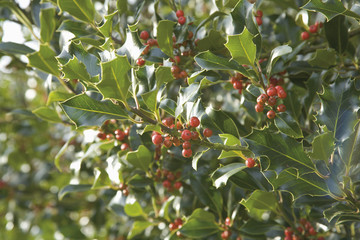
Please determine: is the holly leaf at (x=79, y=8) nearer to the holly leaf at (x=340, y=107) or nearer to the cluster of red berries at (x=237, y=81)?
the cluster of red berries at (x=237, y=81)

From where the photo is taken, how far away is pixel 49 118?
1.93m

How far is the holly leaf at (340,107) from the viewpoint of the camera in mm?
1238

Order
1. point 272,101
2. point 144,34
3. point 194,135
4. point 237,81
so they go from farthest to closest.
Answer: point 144,34
point 237,81
point 272,101
point 194,135

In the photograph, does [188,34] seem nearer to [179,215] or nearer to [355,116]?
[355,116]

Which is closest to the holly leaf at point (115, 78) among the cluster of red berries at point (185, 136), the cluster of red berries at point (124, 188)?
the cluster of red berries at point (185, 136)

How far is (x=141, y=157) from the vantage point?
1567 mm

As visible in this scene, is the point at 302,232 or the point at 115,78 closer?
the point at 115,78

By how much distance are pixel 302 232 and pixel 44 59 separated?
1343 mm

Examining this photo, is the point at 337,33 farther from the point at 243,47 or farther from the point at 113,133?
the point at 113,133

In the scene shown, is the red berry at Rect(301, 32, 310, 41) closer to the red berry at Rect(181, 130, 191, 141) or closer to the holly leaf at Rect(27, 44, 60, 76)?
the red berry at Rect(181, 130, 191, 141)

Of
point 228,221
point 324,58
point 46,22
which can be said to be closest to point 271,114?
point 324,58

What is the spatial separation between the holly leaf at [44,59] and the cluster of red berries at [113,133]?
35 cm

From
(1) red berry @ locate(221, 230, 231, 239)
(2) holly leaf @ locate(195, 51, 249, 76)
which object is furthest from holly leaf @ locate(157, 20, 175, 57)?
(1) red berry @ locate(221, 230, 231, 239)

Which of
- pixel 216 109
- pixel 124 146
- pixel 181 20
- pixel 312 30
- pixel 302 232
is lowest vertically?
pixel 302 232
